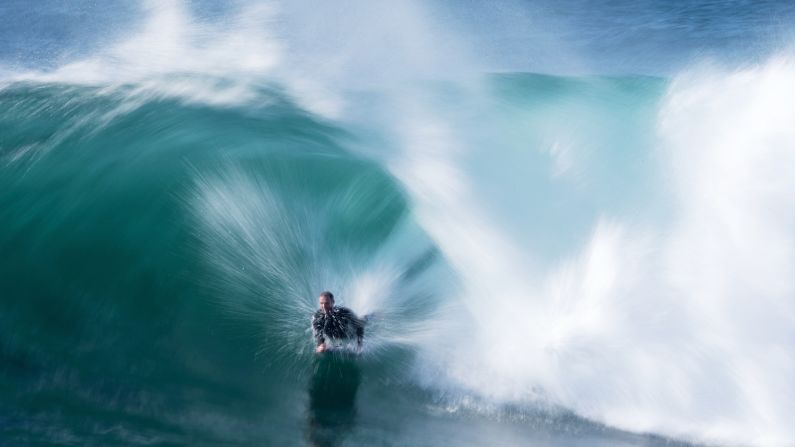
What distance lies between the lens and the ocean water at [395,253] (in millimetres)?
7500

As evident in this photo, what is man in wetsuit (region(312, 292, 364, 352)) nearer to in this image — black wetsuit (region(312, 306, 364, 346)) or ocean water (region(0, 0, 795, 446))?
black wetsuit (region(312, 306, 364, 346))

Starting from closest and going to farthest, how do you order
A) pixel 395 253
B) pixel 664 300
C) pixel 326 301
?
pixel 326 301 → pixel 664 300 → pixel 395 253

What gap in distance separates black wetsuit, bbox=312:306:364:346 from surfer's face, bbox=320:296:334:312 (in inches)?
3.3

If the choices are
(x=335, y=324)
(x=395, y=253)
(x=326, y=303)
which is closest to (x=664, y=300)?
(x=395, y=253)

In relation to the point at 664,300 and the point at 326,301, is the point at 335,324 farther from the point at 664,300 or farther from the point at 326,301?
the point at 664,300

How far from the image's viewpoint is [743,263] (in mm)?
9117

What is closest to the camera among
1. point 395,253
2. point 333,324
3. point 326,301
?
point 326,301

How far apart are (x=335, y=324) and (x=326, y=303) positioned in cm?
41

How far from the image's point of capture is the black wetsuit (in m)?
7.54

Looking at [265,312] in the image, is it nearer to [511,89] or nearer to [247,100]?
[247,100]

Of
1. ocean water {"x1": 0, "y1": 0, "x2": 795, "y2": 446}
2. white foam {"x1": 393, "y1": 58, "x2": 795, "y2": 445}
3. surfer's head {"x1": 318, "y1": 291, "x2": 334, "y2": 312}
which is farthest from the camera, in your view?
white foam {"x1": 393, "y1": 58, "x2": 795, "y2": 445}

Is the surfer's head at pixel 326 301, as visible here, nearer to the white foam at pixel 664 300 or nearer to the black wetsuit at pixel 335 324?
the black wetsuit at pixel 335 324

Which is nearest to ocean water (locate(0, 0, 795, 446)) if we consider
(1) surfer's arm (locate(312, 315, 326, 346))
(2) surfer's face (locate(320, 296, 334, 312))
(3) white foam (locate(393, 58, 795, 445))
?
(3) white foam (locate(393, 58, 795, 445))

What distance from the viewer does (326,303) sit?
24.0 ft
